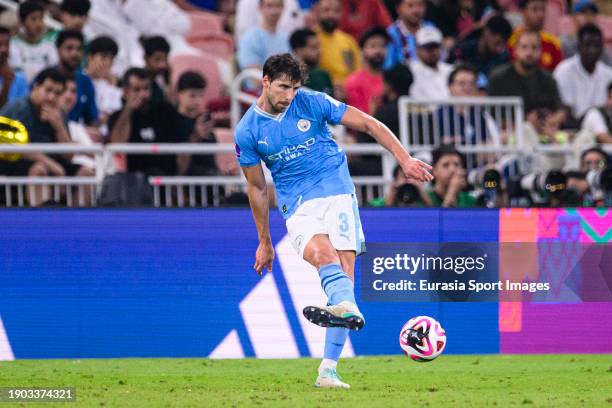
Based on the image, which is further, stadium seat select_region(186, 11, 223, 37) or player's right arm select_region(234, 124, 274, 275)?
stadium seat select_region(186, 11, 223, 37)

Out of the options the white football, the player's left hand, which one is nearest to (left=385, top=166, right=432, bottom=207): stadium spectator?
the white football

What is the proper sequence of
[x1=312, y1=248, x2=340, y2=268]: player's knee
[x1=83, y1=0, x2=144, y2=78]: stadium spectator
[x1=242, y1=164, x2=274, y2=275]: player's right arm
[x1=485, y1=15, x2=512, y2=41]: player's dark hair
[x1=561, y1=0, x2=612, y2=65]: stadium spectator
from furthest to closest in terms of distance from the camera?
[x1=561, y1=0, x2=612, y2=65]: stadium spectator < [x1=485, y1=15, x2=512, y2=41]: player's dark hair < [x1=83, y1=0, x2=144, y2=78]: stadium spectator < [x1=242, y1=164, x2=274, y2=275]: player's right arm < [x1=312, y1=248, x2=340, y2=268]: player's knee

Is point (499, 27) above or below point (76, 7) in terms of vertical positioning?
below

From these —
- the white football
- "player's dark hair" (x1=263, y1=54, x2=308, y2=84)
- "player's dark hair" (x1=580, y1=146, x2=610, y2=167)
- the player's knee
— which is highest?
"player's dark hair" (x1=263, y1=54, x2=308, y2=84)

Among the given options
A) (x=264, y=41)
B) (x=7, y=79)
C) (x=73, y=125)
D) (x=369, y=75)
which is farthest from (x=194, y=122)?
(x=369, y=75)

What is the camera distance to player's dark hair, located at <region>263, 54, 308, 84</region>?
1010cm

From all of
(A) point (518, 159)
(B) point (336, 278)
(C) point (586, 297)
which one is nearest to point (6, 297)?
(B) point (336, 278)

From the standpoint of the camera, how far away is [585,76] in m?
20.2

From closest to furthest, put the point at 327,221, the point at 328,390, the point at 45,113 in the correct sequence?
the point at 328,390 → the point at 327,221 → the point at 45,113

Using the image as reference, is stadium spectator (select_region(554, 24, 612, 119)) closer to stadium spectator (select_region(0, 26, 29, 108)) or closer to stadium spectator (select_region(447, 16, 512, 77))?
stadium spectator (select_region(447, 16, 512, 77))

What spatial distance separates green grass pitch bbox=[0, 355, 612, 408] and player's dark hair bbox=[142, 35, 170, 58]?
5.89 meters

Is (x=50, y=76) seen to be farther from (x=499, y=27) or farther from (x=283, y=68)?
(x=499, y=27)

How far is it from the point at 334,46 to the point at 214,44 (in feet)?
6.02

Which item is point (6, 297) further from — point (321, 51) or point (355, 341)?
point (321, 51)
